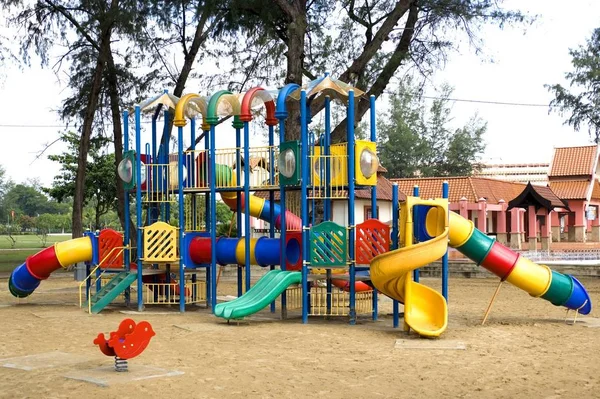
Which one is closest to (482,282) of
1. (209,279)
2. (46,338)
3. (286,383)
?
(209,279)

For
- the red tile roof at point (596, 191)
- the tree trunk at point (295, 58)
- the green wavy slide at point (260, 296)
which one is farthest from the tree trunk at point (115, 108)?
the red tile roof at point (596, 191)

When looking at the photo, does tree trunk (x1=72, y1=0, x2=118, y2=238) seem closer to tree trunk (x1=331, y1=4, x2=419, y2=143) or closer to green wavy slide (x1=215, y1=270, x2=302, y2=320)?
tree trunk (x1=331, y1=4, x2=419, y2=143)

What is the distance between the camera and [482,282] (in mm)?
26312

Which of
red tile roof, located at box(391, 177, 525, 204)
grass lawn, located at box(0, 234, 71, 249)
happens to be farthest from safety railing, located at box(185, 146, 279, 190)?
grass lawn, located at box(0, 234, 71, 249)

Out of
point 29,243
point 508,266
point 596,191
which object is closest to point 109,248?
point 508,266

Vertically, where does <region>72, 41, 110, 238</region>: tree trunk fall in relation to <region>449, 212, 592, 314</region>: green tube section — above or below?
above

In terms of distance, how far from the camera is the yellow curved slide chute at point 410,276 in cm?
1320

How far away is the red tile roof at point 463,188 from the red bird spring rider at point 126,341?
30581mm

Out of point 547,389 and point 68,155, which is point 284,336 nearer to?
point 547,389

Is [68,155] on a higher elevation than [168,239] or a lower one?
higher

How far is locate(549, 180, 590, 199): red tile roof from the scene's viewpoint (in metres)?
45.2

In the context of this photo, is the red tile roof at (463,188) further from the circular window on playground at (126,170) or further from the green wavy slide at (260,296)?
the green wavy slide at (260,296)

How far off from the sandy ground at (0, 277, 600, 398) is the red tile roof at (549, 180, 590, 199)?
2939 centimetres

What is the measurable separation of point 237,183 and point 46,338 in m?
5.46
